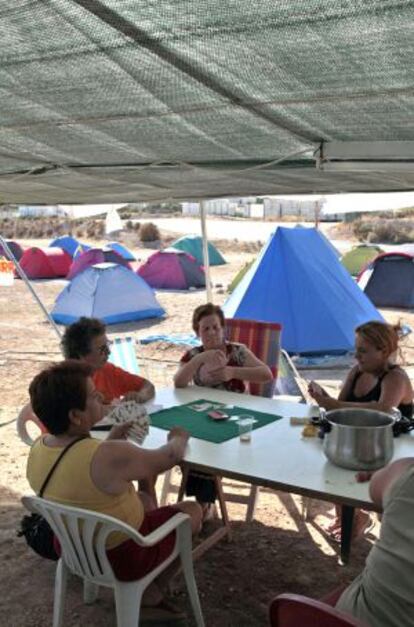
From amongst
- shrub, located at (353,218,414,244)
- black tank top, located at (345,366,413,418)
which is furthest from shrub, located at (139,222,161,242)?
black tank top, located at (345,366,413,418)

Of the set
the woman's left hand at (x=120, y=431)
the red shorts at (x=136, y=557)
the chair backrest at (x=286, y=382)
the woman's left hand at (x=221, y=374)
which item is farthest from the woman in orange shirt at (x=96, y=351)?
the chair backrest at (x=286, y=382)

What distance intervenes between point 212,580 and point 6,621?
895 millimetres

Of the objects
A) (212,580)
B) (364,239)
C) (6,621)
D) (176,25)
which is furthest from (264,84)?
(364,239)

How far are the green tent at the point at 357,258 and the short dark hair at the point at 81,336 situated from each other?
39.6ft

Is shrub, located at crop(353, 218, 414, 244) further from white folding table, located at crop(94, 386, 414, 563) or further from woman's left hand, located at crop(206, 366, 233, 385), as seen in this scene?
white folding table, located at crop(94, 386, 414, 563)

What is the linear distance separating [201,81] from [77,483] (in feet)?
4.58

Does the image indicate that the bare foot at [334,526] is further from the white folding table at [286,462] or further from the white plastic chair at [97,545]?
the white plastic chair at [97,545]

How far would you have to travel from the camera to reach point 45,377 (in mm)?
2102

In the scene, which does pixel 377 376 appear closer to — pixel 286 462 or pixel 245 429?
pixel 245 429

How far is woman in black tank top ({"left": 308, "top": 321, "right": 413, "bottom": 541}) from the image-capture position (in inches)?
115

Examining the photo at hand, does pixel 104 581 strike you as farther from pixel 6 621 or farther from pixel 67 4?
pixel 67 4

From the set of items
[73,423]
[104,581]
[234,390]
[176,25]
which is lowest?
[104,581]

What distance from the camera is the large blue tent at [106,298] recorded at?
34.4 feet

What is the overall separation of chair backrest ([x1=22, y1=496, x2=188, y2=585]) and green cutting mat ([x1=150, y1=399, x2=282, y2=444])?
67 cm
